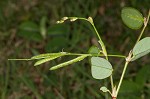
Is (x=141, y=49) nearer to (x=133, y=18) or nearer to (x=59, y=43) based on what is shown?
(x=133, y=18)

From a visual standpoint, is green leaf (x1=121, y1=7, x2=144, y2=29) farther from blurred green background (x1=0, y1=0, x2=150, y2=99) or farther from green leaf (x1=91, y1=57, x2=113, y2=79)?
blurred green background (x1=0, y1=0, x2=150, y2=99)

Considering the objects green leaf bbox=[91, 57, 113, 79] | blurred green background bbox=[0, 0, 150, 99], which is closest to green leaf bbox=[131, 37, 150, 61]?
green leaf bbox=[91, 57, 113, 79]

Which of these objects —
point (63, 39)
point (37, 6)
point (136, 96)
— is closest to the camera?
point (136, 96)

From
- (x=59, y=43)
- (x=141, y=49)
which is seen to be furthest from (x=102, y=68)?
(x=59, y=43)

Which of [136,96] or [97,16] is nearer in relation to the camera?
[136,96]

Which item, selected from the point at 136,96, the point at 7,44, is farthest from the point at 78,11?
the point at 136,96

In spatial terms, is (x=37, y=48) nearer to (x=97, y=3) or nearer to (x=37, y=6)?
(x=37, y=6)

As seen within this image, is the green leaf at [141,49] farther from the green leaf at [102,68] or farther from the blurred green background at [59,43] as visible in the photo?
the blurred green background at [59,43]

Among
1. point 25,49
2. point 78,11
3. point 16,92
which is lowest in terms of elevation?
point 16,92
